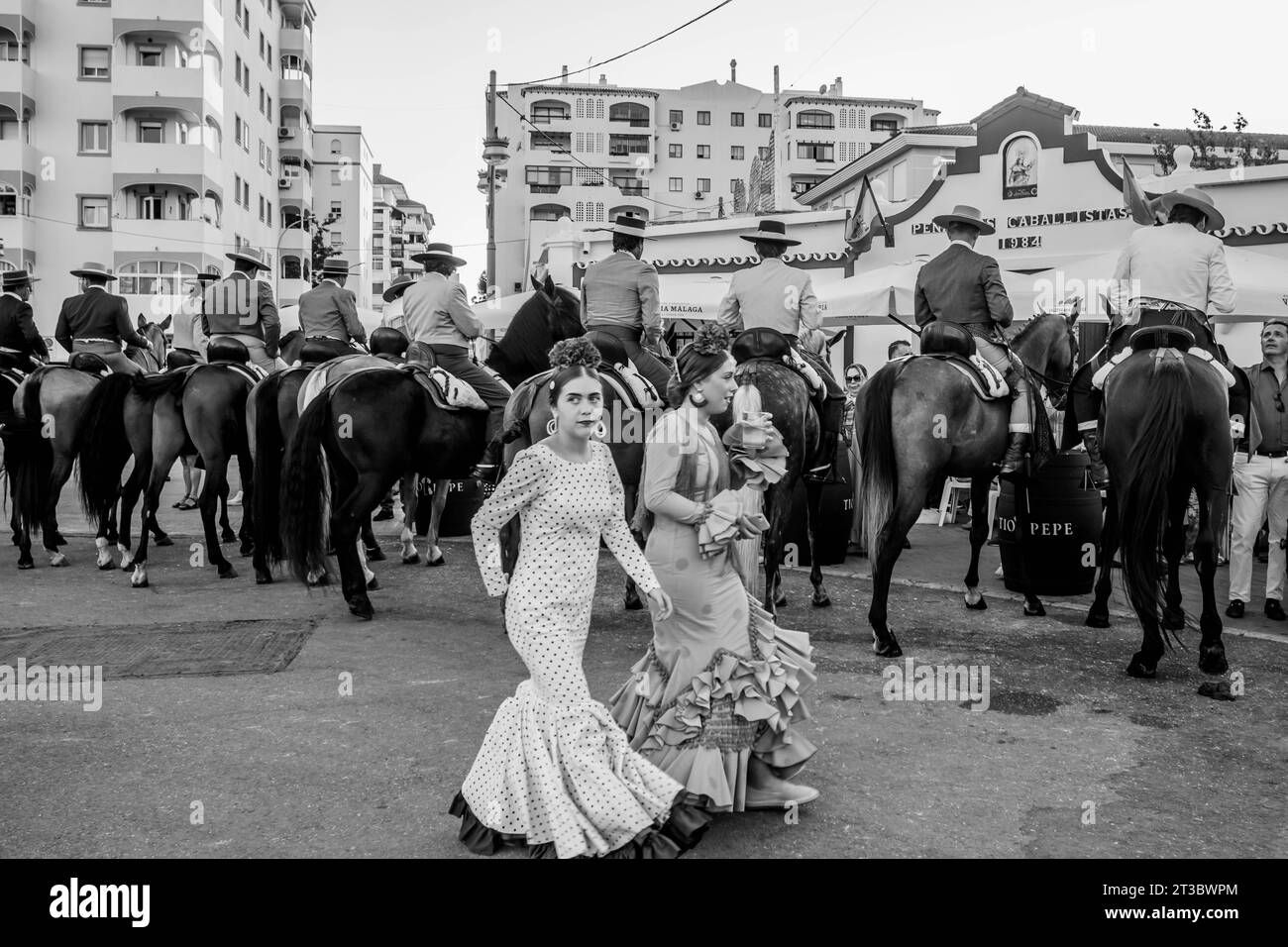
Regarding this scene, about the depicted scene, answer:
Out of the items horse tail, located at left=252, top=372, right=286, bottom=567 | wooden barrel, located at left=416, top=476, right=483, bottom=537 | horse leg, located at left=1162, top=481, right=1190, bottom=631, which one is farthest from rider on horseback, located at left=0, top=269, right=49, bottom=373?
horse leg, located at left=1162, top=481, right=1190, bottom=631

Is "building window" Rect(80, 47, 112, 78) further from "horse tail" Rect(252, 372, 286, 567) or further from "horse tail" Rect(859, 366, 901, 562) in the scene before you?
"horse tail" Rect(859, 366, 901, 562)

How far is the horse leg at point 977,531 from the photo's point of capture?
8.32 metres

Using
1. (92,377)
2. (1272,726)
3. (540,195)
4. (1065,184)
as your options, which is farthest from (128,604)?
(540,195)

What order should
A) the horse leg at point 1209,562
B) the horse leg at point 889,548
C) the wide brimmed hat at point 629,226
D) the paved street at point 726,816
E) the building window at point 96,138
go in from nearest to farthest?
the paved street at point 726,816 → the horse leg at point 1209,562 → the horse leg at point 889,548 → the wide brimmed hat at point 629,226 → the building window at point 96,138

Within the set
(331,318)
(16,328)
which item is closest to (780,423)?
(331,318)

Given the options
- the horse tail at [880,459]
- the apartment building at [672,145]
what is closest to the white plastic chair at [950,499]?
the horse tail at [880,459]

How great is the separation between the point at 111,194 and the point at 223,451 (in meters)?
40.4

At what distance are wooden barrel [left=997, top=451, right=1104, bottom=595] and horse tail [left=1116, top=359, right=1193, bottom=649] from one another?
2.19 m

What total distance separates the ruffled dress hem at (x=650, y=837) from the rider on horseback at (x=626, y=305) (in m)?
4.70

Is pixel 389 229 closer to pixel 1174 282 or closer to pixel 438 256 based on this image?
pixel 438 256

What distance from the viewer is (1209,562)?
22.2 ft

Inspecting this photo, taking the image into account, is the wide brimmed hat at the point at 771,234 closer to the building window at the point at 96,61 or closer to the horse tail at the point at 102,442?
the horse tail at the point at 102,442

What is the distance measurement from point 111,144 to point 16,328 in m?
38.2

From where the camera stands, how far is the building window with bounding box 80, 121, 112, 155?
45.3m
